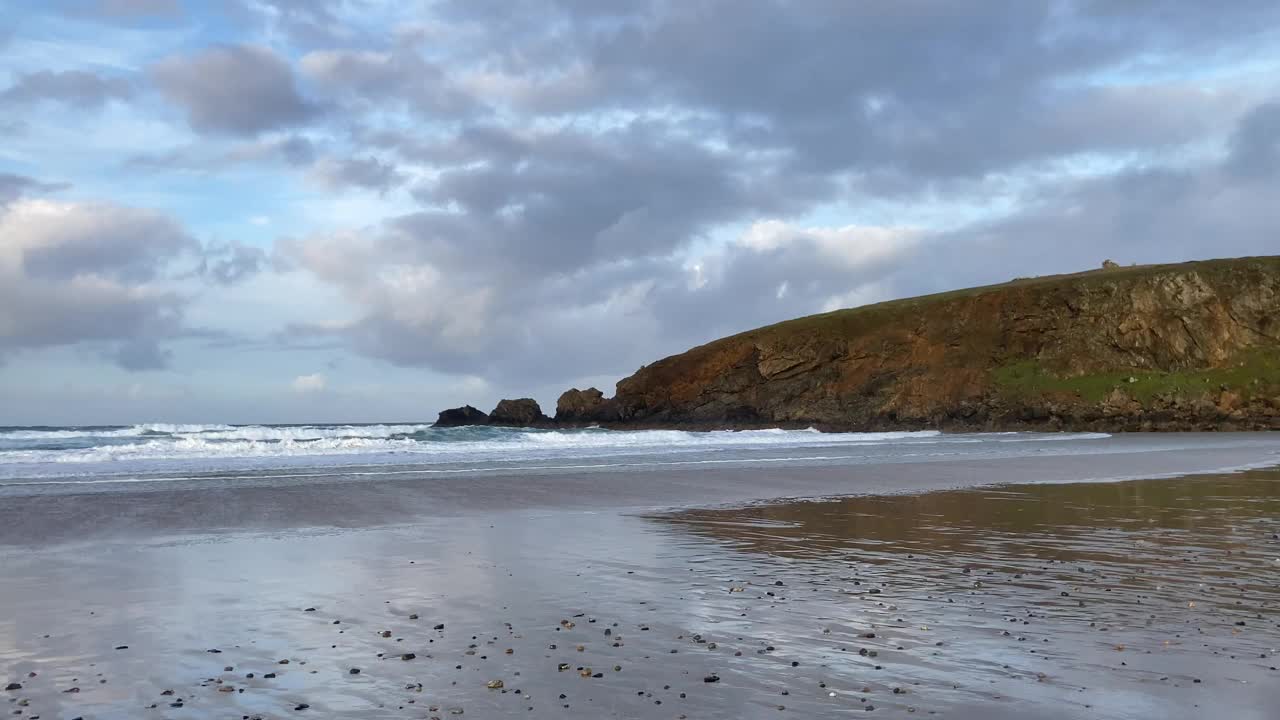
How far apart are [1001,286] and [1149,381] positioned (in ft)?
60.7

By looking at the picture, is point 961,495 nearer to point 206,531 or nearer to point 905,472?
point 905,472

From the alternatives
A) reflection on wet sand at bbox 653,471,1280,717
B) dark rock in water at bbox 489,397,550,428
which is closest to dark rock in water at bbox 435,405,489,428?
dark rock in water at bbox 489,397,550,428

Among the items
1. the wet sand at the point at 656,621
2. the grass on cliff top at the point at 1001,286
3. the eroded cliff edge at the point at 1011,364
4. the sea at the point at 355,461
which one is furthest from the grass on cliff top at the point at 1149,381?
the wet sand at the point at 656,621

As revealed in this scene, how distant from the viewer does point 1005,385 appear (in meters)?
79.2

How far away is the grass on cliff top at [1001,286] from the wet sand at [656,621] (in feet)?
250

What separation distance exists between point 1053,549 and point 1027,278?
91.8m

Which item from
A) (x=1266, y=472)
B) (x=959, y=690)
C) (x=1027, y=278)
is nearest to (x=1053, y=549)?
(x=959, y=690)

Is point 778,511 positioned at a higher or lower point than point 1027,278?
lower

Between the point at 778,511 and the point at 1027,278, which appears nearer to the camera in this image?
the point at 778,511

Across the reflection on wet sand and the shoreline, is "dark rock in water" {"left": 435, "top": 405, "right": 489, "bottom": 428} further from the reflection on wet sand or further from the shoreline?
the reflection on wet sand

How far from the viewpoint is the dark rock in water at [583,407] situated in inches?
3553

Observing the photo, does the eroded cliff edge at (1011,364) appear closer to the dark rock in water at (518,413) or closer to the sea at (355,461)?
the dark rock in water at (518,413)

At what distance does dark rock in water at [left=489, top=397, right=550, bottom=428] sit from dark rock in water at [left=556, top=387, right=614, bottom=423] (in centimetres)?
207

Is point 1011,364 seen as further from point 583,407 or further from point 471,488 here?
point 471,488
